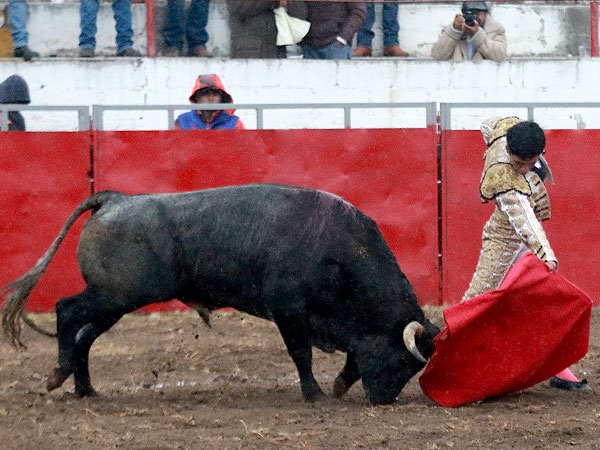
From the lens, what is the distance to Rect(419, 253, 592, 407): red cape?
591 centimetres

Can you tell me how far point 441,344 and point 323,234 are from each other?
2.89ft

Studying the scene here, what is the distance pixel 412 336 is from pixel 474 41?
5.60 m

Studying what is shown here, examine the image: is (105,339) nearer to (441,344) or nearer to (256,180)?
(256,180)

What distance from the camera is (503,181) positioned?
5.91m

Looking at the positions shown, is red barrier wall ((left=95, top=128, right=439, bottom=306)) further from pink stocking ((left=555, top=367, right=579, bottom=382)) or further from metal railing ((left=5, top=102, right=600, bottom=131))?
pink stocking ((left=555, top=367, right=579, bottom=382))

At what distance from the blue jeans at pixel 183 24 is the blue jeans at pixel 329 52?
1005mm

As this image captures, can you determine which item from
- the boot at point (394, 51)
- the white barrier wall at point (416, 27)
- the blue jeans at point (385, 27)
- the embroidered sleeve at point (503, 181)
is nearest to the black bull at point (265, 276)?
the embroidered sleeve at point (503, 181)

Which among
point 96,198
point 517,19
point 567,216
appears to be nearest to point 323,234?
point 96,198

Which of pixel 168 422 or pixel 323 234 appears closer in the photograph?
pixel 168 422

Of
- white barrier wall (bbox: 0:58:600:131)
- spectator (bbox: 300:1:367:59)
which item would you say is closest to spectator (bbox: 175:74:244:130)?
white barrier wall (bbox: 0:58:600:131)

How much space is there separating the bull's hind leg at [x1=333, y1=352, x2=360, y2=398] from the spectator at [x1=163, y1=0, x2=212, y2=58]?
5.32 meters

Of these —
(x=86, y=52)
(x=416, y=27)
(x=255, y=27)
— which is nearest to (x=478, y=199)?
(x=255, y=27)

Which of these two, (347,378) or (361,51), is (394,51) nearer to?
(361,51)

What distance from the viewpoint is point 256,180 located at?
8852mm
